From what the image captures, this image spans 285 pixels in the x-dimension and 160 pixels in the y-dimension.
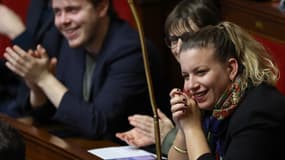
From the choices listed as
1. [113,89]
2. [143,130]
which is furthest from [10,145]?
[113,89]

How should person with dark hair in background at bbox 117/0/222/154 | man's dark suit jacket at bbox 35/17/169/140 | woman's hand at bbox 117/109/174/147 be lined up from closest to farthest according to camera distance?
person with dark hair in background at bbox 117/0/222/154, woman's hand at bbox 117/109/174/147, man's dark suit jacket at bbox 35/17/169/140

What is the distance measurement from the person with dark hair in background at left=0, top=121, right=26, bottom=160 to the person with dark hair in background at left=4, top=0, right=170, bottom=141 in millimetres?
1324

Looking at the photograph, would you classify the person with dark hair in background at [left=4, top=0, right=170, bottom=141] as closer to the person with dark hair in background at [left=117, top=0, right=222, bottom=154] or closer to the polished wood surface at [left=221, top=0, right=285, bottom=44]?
the person with dark hair in background at [left=117, top=0, right=222, bottom=154]

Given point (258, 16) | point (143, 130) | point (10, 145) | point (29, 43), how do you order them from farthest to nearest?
1. point (258, 16)
2. point (29, 43)
3. point (143, 130)
4. point (10, 145)

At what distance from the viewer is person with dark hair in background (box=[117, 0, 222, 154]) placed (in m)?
2.51

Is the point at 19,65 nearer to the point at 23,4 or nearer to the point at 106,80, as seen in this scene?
the point at 106,80

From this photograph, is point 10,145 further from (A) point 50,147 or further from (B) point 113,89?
(B) point 113,89

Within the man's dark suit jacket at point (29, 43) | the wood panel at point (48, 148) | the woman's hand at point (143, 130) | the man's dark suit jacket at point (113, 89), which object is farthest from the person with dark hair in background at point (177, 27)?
the man's dark suit jacket at point (29, 43)

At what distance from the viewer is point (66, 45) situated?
3090 millimetres

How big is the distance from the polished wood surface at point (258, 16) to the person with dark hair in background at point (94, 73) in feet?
2.62

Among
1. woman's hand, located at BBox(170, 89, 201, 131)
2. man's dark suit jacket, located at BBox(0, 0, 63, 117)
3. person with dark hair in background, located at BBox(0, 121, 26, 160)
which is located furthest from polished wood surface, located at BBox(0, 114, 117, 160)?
person with dark hair in background, located at BBox(0, 121, 26, 160)

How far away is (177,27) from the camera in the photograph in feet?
8.27

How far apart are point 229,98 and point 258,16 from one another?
5.38 feet

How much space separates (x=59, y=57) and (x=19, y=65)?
0.87 feet
